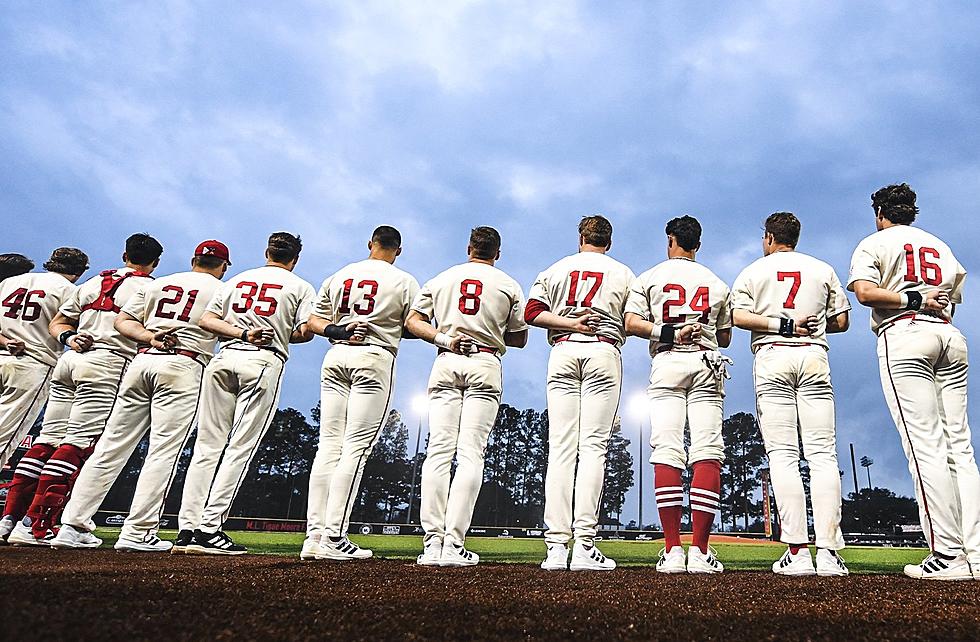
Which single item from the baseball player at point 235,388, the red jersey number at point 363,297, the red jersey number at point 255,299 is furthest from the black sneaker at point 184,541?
the red jersey number at point 363,297

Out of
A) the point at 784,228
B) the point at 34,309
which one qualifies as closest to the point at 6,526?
the point at 34,309

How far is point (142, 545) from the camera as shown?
17.1ft

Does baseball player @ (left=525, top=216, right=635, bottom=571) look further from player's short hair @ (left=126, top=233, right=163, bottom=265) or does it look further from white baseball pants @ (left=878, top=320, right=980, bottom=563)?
player's short hair @ (left=126, top=233, right=163, bottom=265)

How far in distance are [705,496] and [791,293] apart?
5.47 feet

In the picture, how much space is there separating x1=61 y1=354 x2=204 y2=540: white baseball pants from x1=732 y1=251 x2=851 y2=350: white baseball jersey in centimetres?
490

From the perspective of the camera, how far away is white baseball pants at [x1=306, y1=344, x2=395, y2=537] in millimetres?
4668

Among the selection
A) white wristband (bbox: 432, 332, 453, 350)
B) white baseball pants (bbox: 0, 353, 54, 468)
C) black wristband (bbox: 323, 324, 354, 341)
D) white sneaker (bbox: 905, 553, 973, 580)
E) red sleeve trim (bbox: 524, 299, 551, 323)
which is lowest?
white sneaker (bbox: 905, 553, 973, 580)

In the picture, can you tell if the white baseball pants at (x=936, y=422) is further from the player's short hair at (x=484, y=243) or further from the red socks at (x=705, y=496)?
the player's short hair at (x=484, y=243)

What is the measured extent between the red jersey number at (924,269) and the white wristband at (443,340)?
3442mm

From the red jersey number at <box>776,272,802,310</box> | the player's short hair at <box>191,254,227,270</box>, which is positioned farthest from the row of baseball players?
the player's short hair at <box>191,254,227,270</box>

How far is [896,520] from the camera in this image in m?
45.3

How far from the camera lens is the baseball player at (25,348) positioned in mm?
6191

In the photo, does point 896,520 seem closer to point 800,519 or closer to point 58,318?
point 800,519

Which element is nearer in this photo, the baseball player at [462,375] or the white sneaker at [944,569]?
the white sneaker at [944,569]
